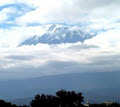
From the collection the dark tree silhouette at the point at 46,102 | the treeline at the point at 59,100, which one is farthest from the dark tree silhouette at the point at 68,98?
the dark tree silhouette at the point at 46,102

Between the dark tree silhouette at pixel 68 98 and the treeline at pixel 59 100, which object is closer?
the treeline at pixel 59 100

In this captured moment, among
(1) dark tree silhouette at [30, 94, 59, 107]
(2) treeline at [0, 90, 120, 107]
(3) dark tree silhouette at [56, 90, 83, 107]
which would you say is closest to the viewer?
(1) dark tree silhouette at [30, 94, 59, 107]

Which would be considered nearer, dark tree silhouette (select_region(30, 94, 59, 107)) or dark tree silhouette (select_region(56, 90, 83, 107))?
dark tree silhouette (select_region(30, 94, 59, 107))

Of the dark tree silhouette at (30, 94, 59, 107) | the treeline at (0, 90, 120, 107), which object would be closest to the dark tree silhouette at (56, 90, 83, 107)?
the treeline at (0, 90, 120, 107)

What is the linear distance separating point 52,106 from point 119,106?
23154mm

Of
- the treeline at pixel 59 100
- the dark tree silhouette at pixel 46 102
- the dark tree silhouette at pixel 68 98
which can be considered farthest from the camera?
the dark tree silhouette at pixel 68 98

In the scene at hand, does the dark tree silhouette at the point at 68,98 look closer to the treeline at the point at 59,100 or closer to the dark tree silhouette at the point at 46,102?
the treeline at the point at 59,100

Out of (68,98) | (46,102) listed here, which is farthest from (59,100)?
(46,102)

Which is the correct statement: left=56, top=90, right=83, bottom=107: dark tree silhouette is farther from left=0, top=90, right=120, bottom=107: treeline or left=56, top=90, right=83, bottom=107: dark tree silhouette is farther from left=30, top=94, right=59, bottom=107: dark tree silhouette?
left=30, top=94, right=59, bottom=107: dark tree silhouette

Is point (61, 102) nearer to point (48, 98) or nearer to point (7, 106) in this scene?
point (48, 98)

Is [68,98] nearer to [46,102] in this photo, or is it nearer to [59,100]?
[59,100]

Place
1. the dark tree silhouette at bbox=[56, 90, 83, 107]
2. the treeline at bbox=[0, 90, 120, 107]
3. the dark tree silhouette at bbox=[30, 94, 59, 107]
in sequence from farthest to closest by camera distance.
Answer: the dark tree silhouette at bbox=[56, 90, 83, 107] → the treeline at bbox=[0, 90, 120, 107] → the dark tree silhouette at bbox=[30, 94, 59, 107]

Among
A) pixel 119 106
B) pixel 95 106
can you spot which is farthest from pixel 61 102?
pixel 119 106

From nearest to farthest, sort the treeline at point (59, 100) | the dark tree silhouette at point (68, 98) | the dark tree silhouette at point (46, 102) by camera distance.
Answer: the dark tree silhouette at point (46, 102)
the treeline at point (59, 100)
the dark tree silhouette at point (68, 98)
